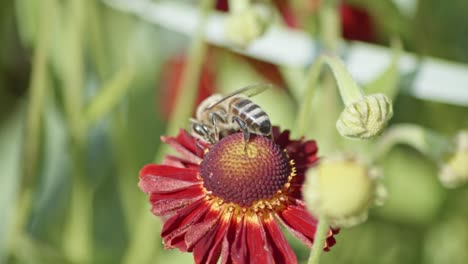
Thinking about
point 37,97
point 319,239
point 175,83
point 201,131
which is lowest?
point 319,239

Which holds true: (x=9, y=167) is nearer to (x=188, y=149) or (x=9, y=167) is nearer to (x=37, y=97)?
(x=37, y=97)

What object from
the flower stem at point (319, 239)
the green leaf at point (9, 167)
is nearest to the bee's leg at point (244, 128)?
the flower stem at point (319, 239)

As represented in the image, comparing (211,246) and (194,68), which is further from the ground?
(194,68)

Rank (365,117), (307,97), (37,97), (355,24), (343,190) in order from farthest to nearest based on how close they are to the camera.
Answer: (355,24) < (37,97) < (307,97) < (365,117) < (343,190)

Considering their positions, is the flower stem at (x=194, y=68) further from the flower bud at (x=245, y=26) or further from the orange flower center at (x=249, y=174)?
the orange flower center at (x=249, y=174)

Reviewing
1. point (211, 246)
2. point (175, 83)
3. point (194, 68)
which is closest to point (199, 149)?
point (211, 246)

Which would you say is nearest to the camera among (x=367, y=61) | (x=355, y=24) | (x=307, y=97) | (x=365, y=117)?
(x=365, y=117)

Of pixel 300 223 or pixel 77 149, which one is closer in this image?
pixel 300 223

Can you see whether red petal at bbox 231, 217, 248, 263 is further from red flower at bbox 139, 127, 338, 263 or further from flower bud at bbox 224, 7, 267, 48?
flower bud at bbox 224, 7, 267, 48
